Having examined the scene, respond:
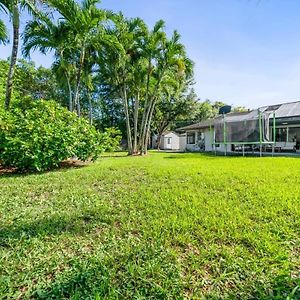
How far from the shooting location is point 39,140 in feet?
23.7

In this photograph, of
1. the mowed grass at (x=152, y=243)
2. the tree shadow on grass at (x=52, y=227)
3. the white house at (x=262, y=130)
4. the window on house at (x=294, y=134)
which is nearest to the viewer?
the mowed grass at (x=152, y=243)

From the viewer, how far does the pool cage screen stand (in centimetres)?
1335

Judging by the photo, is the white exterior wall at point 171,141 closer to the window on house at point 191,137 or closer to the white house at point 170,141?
the white house at point 170,141

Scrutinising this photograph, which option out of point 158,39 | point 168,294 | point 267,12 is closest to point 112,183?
point 168,294

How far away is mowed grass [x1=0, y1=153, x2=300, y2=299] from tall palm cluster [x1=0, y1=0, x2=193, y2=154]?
23.1 feet

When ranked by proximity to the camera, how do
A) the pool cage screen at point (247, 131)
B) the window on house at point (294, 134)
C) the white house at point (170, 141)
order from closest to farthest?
the pool cage screen at point (247, 131) → the window on house at point (294, 134) → the white house at point (170, 141)

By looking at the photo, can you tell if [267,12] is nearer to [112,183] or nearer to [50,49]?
[112,183]

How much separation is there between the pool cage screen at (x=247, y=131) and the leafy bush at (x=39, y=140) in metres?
8.95

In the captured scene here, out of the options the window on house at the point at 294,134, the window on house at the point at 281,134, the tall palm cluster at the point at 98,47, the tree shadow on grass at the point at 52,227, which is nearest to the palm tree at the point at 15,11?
the tall palm cluster at the point at 98,47

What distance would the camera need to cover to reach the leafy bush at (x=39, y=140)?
709cm

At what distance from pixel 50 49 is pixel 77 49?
1.36m

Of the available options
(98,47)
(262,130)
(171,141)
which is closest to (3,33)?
(98,47)

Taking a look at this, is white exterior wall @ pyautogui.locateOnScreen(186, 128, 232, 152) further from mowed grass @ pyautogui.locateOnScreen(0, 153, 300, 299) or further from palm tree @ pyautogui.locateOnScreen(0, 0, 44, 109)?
mowed grass @ pyautogui.locateOnScreen(0, 153, 300, 299)

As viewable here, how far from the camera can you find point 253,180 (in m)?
5.83
